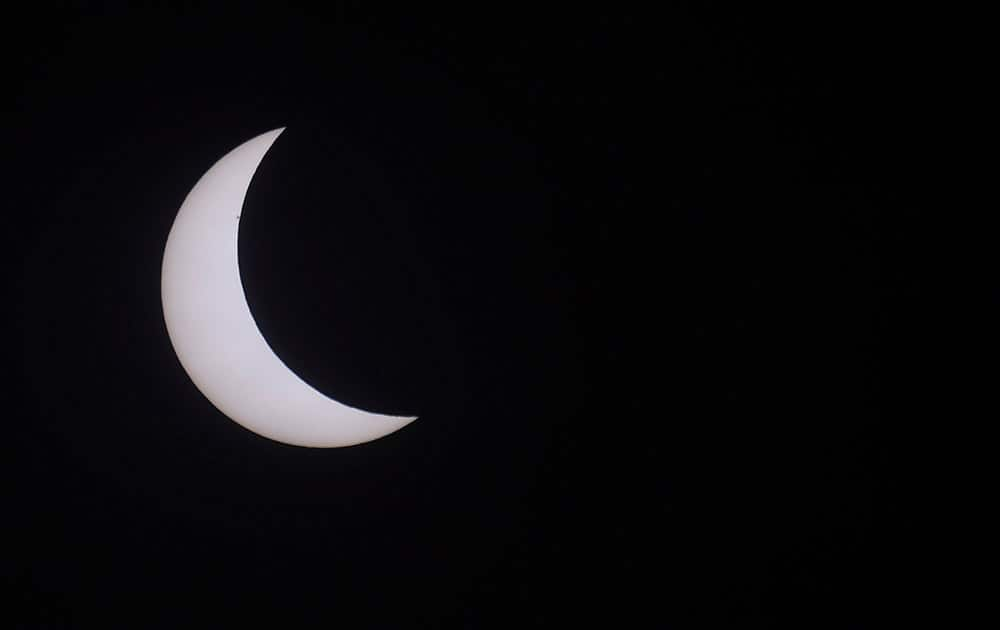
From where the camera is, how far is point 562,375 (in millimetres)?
2385

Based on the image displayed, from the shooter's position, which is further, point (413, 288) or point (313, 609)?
point (413, 288)

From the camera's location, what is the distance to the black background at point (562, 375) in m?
2.31

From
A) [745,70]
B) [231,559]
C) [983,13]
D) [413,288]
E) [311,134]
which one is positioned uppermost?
[983,13]

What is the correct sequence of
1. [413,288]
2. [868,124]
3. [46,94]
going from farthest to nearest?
1. [413,288]
2. [868,124]
3. [46,94]

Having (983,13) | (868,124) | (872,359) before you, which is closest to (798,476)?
(872,359)

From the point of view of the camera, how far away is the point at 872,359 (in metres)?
2.40

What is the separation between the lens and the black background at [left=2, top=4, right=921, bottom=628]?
2309 mm

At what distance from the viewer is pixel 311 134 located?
2.28m

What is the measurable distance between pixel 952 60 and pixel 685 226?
0.96m

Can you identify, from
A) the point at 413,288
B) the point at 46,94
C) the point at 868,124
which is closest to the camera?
the point at 46,94

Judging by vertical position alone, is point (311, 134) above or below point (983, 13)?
below

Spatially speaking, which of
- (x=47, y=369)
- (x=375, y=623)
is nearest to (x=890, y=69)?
(x=375, y=623)

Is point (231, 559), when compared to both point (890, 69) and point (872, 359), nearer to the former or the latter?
point (872, 359)

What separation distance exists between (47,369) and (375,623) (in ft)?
4.04
